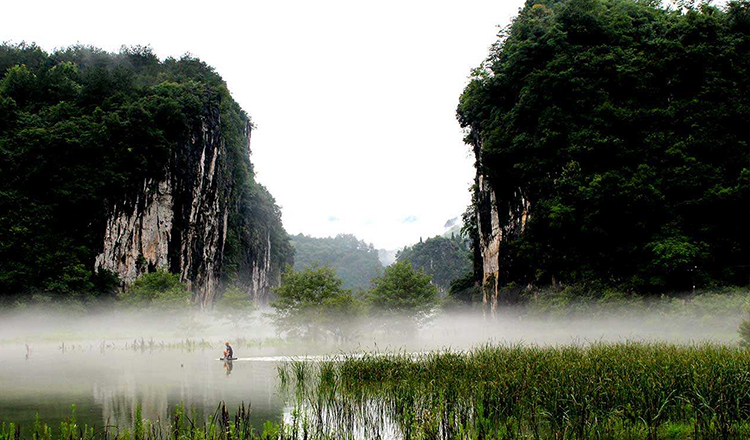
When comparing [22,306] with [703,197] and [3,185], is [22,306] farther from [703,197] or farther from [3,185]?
[703,197]

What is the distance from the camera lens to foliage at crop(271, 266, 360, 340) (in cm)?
3909

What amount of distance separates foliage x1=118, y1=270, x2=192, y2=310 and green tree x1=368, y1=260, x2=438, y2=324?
13739mm

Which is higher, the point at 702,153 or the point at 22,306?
the point at 702,153

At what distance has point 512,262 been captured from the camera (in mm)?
44750

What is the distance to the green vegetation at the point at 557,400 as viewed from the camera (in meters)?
9.55

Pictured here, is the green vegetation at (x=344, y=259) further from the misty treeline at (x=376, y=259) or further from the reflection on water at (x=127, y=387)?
the reflection on water at (x=127, y=387)

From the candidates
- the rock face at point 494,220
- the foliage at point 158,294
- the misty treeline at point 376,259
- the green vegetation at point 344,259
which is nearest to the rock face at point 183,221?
the foliage at point 158,294

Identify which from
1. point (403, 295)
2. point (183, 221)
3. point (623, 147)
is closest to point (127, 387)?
point (403, 295)

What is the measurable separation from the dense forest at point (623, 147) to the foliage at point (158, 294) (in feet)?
78.2

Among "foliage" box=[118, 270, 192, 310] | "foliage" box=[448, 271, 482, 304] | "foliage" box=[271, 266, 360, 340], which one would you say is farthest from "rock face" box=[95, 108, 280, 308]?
"foliage" box=[448, 271, 482, 304]

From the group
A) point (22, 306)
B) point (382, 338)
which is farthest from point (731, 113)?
point (22, 306)

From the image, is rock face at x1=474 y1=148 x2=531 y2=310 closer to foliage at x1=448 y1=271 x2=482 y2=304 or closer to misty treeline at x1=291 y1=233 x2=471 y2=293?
foliage at x1=448 y1=271 x2=482 y2=304

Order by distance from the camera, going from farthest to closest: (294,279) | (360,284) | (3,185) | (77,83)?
1. (360,284)
2. (77,83)
3. (3,185)
4. (294,279)

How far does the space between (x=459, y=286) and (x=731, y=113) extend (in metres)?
31.2
